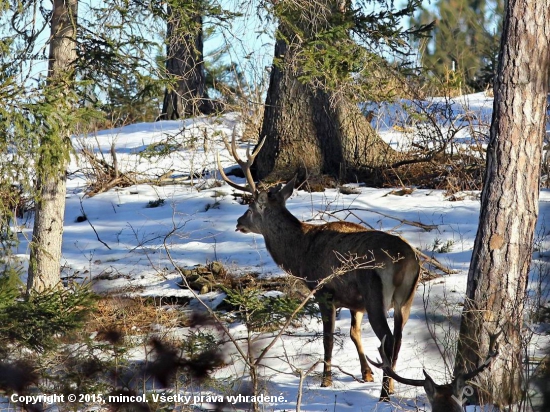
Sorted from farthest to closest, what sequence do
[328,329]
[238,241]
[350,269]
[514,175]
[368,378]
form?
[238,241] < [328,329] < [368,378] < [350,269] < [514,175]

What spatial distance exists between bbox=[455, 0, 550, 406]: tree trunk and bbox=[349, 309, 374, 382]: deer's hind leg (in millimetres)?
1311

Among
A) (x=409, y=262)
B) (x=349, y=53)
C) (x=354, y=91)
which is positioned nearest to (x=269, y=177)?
(x=354, y=91)

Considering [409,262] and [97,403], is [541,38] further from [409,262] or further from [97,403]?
[97,403]

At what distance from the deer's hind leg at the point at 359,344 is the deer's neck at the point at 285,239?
105 cm

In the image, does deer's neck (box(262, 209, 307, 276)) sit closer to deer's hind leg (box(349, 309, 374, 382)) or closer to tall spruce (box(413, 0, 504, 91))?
deer's hind leg (box(349, 309, 374, 382))

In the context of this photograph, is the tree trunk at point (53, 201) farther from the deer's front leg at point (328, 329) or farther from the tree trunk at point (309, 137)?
the tree trunk at point (309, 137)

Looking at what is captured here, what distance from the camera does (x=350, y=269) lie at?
22.2ft

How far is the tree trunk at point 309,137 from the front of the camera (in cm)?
1257

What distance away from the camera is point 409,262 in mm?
7168

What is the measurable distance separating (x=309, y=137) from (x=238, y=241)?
245cm

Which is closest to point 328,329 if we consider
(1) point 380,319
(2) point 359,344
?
(2) point 359,344

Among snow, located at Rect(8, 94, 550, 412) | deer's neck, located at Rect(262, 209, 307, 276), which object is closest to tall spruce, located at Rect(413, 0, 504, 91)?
snow, located at Rect(8, 94, 550, 412)

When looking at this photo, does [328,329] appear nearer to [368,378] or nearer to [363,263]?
[368,378]

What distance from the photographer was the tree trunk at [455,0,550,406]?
6449 millimetres
